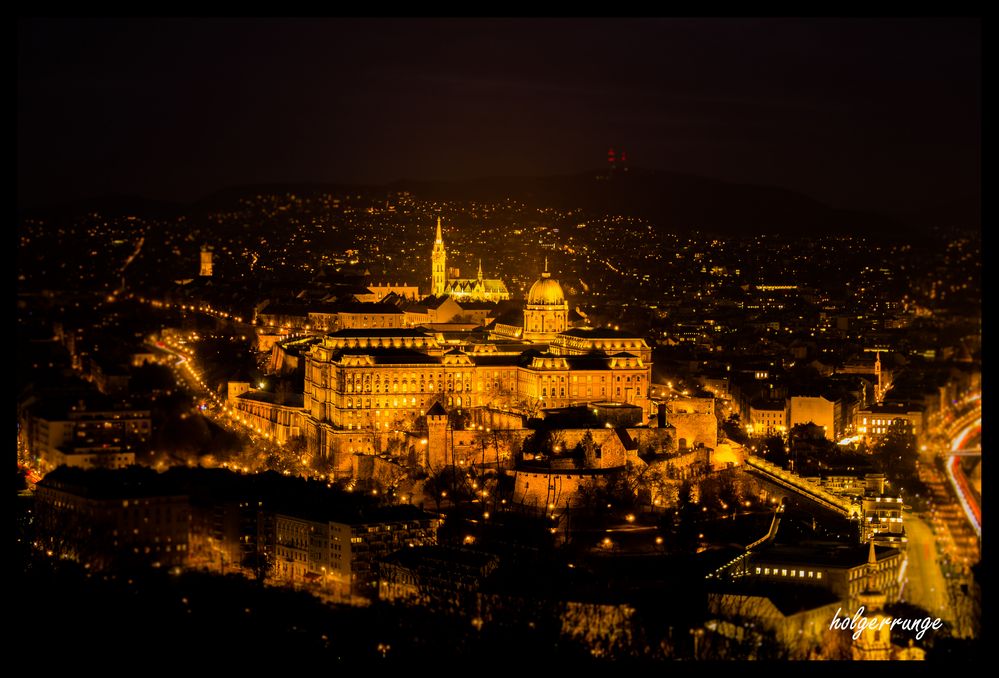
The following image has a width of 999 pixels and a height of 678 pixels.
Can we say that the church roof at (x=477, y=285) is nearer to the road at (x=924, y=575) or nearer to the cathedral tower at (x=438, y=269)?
the cathedral tower at (x=438, y=269)

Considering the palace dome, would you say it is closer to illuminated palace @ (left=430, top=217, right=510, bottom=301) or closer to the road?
illuminated palace @ (left=430, top=217, right=510, bottom=301)

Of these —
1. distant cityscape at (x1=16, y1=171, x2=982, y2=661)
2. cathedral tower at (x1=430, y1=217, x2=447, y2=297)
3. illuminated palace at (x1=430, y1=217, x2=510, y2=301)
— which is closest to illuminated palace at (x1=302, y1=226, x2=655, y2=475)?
distant cityscape at (x1=16, y1=171, x2=982, y2=661)

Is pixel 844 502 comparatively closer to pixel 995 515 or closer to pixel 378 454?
pixel 378 454

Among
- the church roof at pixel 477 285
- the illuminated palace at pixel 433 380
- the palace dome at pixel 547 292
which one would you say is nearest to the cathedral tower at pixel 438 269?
the church roof at pixel 477 285

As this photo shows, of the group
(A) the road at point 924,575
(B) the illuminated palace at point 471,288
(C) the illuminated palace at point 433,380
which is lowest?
(A) the road at point 924,575

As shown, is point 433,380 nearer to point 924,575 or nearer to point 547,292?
point 547,292

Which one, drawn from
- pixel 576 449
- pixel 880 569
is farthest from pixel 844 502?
pixel 880 569

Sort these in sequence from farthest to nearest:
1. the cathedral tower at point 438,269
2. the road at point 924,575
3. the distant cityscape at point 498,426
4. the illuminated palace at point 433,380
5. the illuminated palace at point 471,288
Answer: the illuminated palace at point 471,288 < the cathedral tower at point 438,269 < the illuminated palace at point 433,380 < the distant cityscape at point 498,426 < the road at point 924,575
